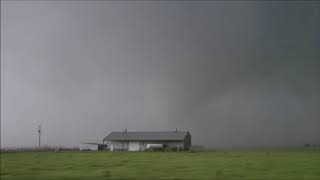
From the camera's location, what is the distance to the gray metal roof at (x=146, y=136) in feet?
334

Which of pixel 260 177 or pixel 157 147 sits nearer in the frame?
pixel 260 177

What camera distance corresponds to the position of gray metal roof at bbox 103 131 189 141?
101688 mm

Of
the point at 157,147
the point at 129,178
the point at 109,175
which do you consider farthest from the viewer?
the point at 157,147

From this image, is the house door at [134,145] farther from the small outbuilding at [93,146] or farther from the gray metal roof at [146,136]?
the small outbuilding at [93,146]

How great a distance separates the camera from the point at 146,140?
332 feet

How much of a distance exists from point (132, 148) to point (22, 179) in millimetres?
77332

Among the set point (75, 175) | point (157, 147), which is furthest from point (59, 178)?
point (157, 147)

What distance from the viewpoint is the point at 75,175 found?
84.6 feet

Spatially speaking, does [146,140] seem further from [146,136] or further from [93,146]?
[93,146]

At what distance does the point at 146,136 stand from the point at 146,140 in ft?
9.69

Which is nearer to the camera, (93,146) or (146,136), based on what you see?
(146,136)

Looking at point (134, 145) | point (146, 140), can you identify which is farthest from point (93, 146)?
point (146, 140)

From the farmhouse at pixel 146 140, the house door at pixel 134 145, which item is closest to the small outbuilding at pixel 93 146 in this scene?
the farmhouse at pixel 146 140

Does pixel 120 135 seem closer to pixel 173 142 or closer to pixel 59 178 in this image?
pixel 173 142
